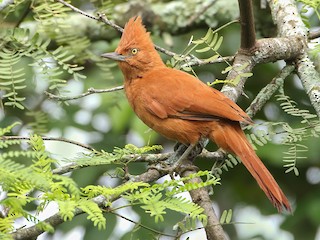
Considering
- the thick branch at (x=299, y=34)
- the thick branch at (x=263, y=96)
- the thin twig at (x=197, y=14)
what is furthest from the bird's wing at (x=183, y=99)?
the thin twig at (x=197, y=14)

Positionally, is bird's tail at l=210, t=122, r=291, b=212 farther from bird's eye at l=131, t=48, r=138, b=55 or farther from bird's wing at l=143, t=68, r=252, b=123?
bird's eye at l=131, t=48, r=138, b=55

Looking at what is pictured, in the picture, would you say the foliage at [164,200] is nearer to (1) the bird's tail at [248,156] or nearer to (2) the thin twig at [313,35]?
(1) the bird's tail at [248,156]

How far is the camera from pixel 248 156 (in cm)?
405

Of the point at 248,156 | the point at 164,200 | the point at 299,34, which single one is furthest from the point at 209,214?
the point at 299,34

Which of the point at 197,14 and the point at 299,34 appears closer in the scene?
the point at 299,34

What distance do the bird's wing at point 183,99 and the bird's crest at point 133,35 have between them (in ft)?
1.01

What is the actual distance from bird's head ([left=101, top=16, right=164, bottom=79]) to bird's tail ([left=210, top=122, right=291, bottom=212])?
78 cm

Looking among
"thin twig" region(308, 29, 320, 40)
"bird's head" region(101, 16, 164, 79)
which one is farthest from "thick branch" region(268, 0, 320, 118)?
"bird's head" region(101, 16, 164, 79)

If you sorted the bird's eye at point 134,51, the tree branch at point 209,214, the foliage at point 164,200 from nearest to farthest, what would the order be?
the foliage at point 164,200 → the tree branch at point 209,214 → the bird's eye at point 134,51

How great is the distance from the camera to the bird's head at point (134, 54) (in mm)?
4812

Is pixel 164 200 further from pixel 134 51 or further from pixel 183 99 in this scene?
pixel 134 51

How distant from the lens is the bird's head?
481 centimetres

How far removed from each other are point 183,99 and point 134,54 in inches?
22.9

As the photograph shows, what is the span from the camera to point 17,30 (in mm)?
4461
